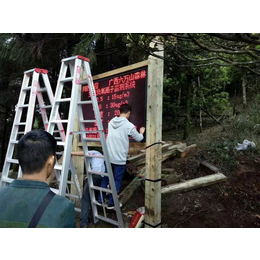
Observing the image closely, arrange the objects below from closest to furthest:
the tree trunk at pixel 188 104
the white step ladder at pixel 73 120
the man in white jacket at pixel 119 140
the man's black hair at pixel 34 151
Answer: the man's black hair at pixel 34 151 → the white step ladder at pixel 73 120 → the man in white jacket at pixel 119 140 → the tree trunk at pixel 188 104

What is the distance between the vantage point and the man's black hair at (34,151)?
1093 mm

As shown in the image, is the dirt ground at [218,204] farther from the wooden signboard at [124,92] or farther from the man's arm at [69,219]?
the man's arm at [69,219]

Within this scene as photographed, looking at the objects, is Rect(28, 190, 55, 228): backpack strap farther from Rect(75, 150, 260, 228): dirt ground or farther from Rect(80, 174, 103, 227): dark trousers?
Rect(75, 150, 260, 228): dirt ground

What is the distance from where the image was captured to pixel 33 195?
3.30ft

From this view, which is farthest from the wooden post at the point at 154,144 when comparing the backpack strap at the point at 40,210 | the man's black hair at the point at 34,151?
the backpack strap at the point at 40,210

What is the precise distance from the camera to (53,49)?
5.03 metres

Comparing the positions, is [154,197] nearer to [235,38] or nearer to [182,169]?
[235,38]

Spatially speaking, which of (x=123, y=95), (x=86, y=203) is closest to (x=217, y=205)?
(x=86, y=203)

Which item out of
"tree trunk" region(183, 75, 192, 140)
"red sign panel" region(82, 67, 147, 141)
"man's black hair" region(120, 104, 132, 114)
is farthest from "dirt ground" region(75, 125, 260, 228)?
"tree trunk" region(183, 75, 192, 140)

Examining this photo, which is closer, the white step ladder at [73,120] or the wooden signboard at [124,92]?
the white step ladder at [73,120]

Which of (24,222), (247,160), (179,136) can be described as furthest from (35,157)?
(179,136)

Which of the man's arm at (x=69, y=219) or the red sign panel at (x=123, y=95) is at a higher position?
the red sign panel at (x=123, y=95)

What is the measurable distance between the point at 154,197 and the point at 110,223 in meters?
1.02

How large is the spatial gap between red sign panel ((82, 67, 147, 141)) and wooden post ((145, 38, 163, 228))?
12.3 inches
